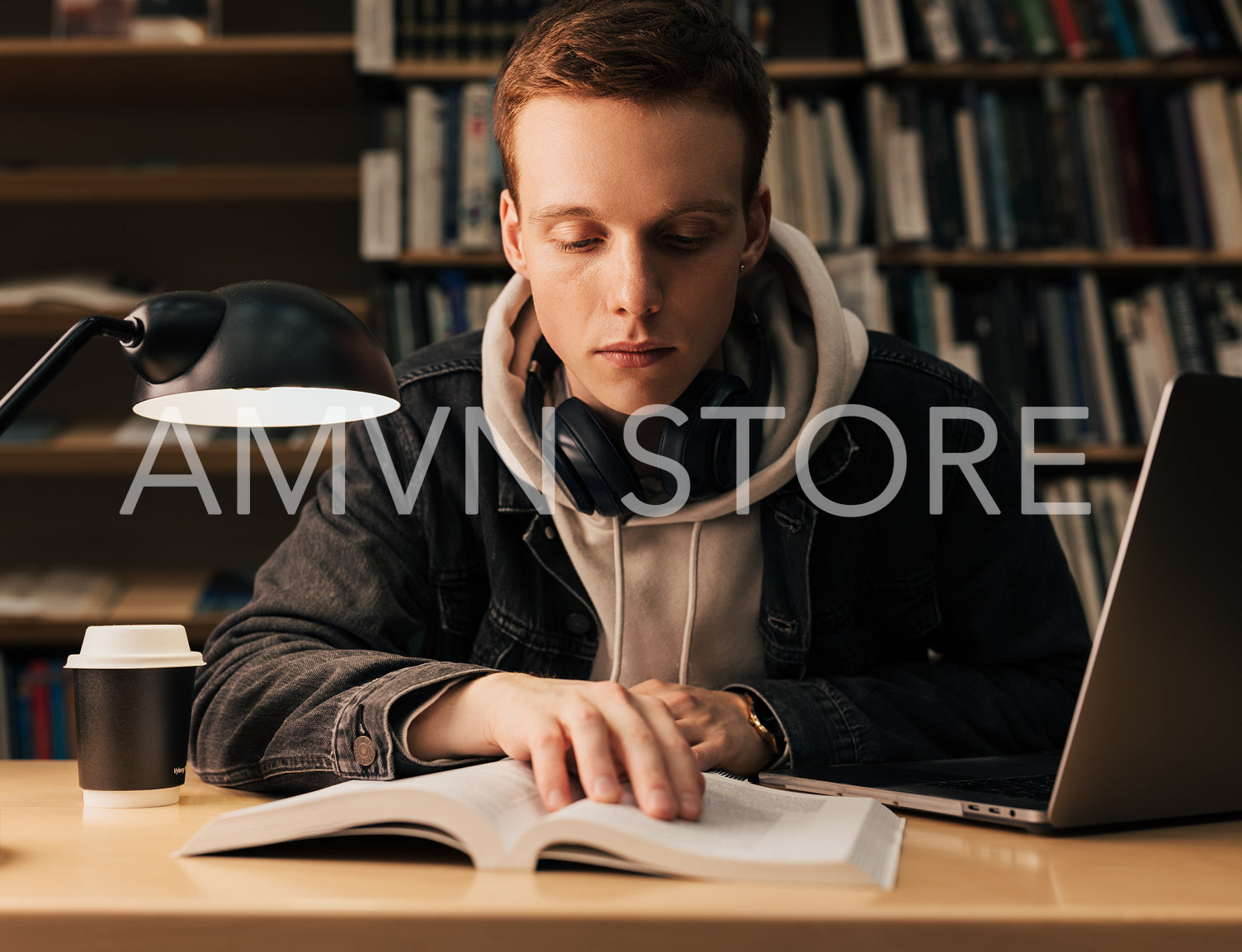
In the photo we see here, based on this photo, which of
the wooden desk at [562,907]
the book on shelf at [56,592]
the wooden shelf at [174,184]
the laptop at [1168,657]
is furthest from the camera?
the wooden shelf at [174,184]

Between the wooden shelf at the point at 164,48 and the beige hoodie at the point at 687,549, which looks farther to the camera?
the wooden shelf at the point at 164,48

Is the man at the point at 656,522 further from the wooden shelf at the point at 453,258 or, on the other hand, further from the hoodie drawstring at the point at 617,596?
the wooden shelf at the point at 453,258

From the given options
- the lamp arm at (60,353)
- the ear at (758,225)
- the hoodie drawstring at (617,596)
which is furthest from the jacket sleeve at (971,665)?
the lamp arm at (60,353)

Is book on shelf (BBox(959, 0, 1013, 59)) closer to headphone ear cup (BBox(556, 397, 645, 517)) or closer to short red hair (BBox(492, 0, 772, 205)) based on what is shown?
short red hair (BBox(492, 0, 772, 205))

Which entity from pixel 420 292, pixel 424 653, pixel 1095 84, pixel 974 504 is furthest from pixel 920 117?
pixel 424 653

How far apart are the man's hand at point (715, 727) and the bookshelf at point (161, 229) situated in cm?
183

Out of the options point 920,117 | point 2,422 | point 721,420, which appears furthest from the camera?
point 920,117

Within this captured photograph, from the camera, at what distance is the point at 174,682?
75 cm

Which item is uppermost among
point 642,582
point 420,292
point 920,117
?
point 920,117

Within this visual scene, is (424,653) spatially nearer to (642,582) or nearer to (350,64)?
(642,582)

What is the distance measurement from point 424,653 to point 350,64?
1637 mm

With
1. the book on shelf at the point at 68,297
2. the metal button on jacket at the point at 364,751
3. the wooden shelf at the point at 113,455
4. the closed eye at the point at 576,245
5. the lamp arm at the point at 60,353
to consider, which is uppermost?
the book on shelf at the point at 68,297

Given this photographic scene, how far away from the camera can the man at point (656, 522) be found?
0.84 m

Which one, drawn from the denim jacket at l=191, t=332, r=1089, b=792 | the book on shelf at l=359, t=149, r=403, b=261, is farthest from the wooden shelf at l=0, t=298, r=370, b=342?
the denim jacket at l=191, t=332, r=1089, b=792
